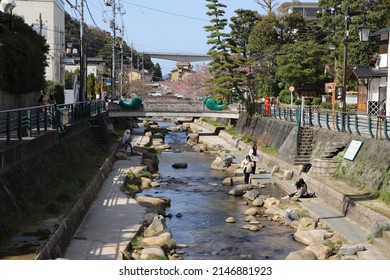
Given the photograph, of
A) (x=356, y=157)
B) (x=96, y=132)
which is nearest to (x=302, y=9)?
(x=96, y=132)

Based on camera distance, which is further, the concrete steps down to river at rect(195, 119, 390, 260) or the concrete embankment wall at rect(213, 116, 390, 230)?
the concrete embankment wall at rect(213, 116, 390, 230)

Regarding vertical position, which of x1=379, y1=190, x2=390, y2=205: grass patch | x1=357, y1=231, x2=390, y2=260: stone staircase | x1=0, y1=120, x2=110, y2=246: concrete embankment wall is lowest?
x1=357, y1=231, x2=390, y2=260: stone staircase

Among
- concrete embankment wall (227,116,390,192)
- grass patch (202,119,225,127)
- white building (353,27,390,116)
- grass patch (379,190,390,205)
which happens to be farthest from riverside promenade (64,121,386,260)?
grass patch (202,119,225,127)

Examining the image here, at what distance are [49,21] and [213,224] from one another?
137 feet

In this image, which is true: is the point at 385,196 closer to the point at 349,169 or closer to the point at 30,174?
the point at 349,169

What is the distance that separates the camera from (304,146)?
28.6 meters

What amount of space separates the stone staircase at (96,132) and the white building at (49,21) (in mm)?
20089

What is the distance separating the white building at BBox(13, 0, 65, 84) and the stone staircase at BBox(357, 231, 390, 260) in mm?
44371

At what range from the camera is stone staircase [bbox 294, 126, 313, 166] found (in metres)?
27.7

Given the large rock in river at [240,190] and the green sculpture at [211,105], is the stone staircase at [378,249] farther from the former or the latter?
the green sculpture at [211,105]

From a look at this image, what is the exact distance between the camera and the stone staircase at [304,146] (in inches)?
1092

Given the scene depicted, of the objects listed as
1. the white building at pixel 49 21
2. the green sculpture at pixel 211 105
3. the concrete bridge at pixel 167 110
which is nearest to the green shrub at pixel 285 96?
the concrete bridge at pixel 167 110

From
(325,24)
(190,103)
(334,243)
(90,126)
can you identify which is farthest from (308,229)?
(325,24)

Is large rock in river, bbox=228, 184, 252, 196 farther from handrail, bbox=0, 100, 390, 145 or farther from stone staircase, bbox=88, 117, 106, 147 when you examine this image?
stone staircase, bbox=88, 117, 106, 147
